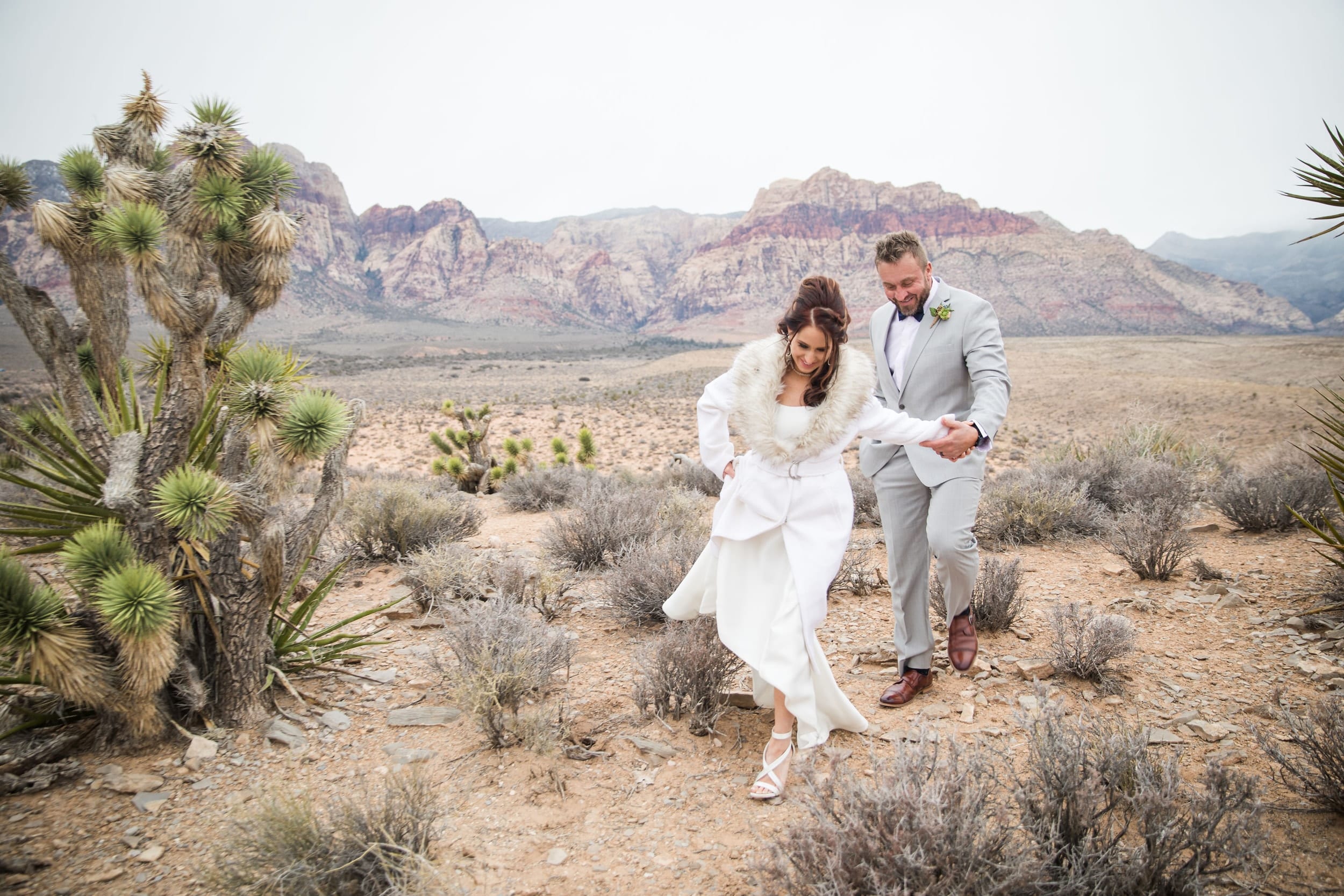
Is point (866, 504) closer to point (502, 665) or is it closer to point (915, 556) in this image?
point (915, 556)

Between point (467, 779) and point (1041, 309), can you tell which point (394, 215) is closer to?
point (1041, 309)

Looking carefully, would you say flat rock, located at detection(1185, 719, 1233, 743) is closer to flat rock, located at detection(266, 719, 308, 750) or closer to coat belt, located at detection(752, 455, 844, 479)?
coat belt, located at detection(752, 455, 844, 479)

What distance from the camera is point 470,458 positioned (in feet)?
39.1

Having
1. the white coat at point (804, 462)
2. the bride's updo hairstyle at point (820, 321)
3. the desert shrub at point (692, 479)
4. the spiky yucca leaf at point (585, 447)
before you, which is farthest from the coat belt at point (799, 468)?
the spiky yucca leaf at point (585, 447)

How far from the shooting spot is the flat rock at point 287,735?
3.19 metres

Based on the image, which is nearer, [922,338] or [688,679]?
[688,679]

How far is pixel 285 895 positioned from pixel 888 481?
3.01 metres

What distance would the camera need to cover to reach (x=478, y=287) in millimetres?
127438

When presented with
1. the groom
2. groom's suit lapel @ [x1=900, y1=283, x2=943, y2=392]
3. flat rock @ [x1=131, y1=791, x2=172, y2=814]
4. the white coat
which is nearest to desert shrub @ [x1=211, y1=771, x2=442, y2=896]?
flat rock @ [x1=131, y1=791, x2=172, y2=814]

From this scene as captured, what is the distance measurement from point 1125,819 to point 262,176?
14.8ft

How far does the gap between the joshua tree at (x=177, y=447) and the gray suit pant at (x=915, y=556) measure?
108 inches

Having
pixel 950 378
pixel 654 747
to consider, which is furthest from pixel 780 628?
pixel 950 378

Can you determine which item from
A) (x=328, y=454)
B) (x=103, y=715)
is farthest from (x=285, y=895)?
Result: (x=328, y=454)

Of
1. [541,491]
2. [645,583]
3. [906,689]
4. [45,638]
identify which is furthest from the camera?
[541,491]
